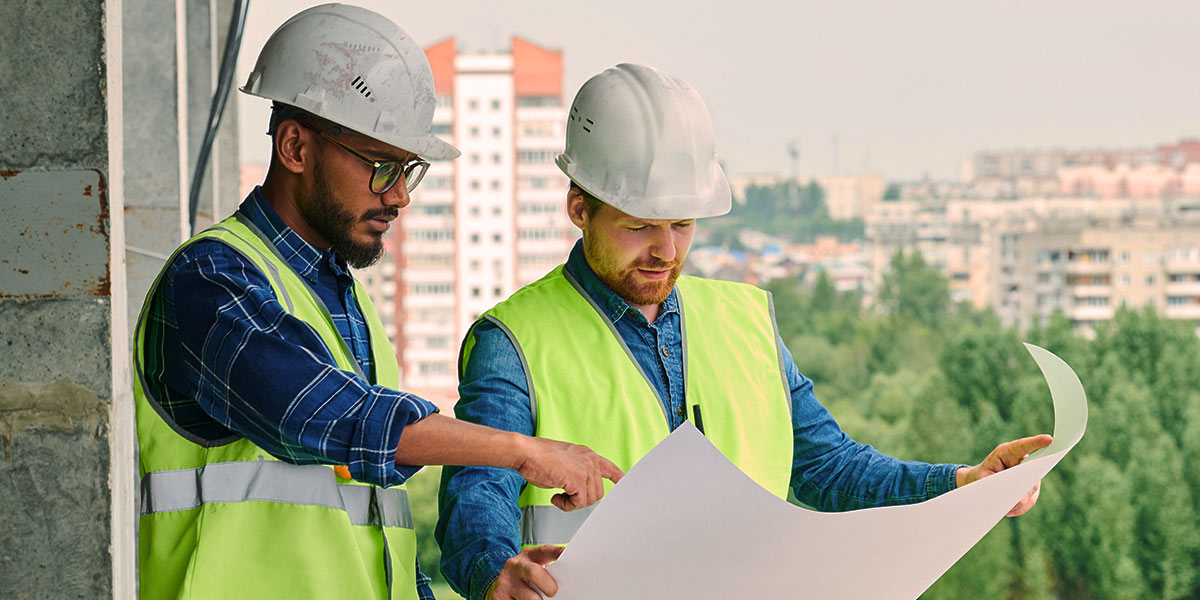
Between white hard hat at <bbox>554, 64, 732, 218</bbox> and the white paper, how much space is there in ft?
2.03

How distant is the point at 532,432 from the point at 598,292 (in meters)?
0.29

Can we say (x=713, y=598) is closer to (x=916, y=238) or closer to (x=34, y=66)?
(x=34, y=66)

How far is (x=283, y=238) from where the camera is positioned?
6.17 ft

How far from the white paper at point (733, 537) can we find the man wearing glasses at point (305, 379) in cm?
8

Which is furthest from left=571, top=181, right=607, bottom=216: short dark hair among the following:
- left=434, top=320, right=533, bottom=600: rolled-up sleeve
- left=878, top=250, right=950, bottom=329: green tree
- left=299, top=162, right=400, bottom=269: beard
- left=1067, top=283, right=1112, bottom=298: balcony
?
left=1067, top=283, right=1112, bottom=298: balcony

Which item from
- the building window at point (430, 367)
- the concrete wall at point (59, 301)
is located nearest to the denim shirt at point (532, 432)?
the concrete wall at point (59, 301)

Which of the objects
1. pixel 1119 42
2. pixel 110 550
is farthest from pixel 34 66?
pixel 1119 42

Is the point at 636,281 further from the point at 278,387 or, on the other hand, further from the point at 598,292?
the point at 278,387

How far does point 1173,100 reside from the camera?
292 ft

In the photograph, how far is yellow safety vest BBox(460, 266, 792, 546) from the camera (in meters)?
1.98

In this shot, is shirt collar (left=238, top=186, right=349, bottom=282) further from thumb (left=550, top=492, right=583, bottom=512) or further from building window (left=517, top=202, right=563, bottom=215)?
building window (left=517, top=202, right=563, bottom=215)

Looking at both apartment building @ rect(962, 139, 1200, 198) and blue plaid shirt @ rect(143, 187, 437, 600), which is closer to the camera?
blue plaid shirt @ rect(143, 187, 437, 600)

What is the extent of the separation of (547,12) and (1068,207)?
35258mm

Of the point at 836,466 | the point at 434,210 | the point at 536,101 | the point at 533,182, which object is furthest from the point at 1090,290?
the point at 836,466
